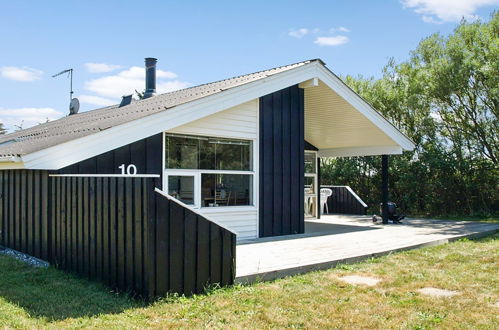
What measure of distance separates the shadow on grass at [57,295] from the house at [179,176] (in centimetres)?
20

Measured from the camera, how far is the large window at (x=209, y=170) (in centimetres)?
818

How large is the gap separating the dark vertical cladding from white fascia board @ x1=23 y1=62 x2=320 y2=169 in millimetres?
513

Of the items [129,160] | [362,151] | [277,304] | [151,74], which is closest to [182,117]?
[129,160]

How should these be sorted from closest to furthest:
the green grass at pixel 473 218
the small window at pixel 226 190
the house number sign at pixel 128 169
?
the house number sign at pixel 128 169 < the small window at pixel 226 190 < the green grass at pixel 473 218

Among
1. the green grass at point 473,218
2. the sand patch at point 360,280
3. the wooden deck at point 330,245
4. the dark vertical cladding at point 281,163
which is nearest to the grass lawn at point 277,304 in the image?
the sand patch at point 360,280

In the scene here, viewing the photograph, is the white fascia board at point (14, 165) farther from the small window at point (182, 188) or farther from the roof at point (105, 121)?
the small window at point (182, 188)

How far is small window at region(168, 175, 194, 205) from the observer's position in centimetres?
817

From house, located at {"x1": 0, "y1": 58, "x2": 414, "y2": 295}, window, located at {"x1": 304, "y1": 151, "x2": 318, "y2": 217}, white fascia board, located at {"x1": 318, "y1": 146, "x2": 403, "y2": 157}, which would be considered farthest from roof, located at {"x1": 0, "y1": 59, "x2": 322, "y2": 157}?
window, located at {"x1": 304, "y1": 151, "x2": 318, "y2": 217}

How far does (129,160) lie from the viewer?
24.5 ft

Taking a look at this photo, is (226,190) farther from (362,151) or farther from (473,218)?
(473,218)

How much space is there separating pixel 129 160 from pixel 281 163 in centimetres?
337

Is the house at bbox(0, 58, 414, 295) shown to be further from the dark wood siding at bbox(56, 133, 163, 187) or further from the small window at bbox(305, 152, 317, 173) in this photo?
the small window at bbox(305, 152, 317, 173)

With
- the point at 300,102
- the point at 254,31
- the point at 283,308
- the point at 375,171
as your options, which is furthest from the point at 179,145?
the point at 375,171

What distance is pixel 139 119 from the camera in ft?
23.2
